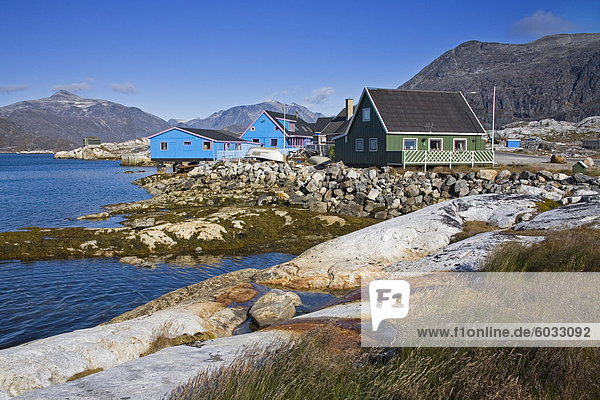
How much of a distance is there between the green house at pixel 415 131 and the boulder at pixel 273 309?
84.3 ft

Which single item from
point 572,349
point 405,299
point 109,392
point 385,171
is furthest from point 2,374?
point 385,171

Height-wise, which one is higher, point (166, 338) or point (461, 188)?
point (461, 188)

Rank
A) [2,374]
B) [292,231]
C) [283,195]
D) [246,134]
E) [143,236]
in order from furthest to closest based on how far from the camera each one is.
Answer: [246,134]
[283,195]
[292,231]
[143,236]
[2,374]

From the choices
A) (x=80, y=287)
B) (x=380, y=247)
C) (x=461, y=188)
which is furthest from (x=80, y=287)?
(x=461, y=188)

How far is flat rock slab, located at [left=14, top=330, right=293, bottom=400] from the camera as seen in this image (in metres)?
4.42

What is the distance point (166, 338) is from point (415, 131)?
32.3m

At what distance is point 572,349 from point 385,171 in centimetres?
2897

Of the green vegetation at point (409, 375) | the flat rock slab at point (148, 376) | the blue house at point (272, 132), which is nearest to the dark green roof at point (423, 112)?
the blue house at point (272, 132)

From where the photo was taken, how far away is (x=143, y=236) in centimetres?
1886

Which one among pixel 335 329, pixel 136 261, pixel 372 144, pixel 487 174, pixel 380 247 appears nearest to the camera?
pixel 335 329

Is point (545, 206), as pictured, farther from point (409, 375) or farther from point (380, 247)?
point (409, 375)

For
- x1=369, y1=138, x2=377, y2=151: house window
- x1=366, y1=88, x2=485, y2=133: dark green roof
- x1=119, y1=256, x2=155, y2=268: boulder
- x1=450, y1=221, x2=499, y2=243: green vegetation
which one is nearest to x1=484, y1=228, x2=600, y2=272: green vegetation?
x1=450, y1=221, x2=499, y2=243: green vegetation

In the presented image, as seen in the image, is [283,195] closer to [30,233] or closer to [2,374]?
[30,233]

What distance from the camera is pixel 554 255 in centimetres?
796
